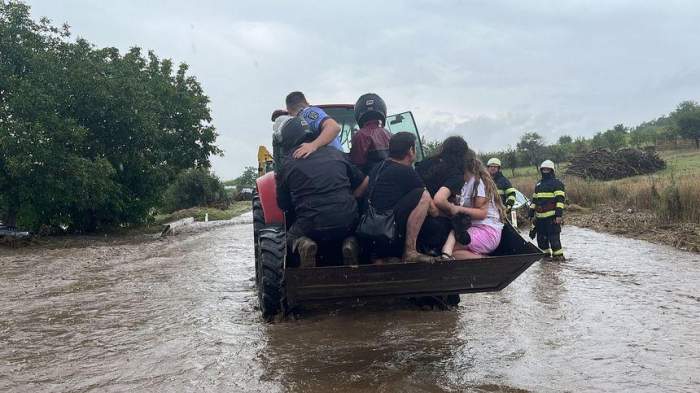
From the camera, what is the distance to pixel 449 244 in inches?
193

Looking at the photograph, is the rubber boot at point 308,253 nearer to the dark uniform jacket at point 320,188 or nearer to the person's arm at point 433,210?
the dark uniform jacket at point 320,188

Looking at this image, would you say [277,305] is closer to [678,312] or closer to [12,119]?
[678,312]

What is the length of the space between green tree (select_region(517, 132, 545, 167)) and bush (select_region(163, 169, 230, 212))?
998 inches

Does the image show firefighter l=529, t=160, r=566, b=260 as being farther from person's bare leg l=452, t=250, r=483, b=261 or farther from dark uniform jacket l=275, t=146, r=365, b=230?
dark uniform jacket l=275, t=146, r=365, b=230

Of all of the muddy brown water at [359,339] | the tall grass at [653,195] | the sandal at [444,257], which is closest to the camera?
the muddy brown water at [359,339]

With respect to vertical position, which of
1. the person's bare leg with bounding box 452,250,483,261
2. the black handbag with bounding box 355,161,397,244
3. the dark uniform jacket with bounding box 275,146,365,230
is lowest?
the person's bare leg with bounding box 452,250,483,261

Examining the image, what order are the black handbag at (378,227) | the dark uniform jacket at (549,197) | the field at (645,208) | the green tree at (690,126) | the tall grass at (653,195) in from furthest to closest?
the green tree at (690,126), the tall grass at (653,195), the field at (645,208), the dark uniform jacket at (549,197), the black handbag at (378,227)

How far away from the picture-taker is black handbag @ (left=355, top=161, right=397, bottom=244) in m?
4.71

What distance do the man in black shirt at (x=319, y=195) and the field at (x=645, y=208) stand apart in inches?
349

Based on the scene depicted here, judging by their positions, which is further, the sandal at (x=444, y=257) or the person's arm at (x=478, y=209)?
the person's arm at (x=478, y=209)

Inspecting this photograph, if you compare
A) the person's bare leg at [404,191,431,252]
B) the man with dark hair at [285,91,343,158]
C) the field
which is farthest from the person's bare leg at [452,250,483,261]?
the field

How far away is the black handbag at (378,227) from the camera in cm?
471

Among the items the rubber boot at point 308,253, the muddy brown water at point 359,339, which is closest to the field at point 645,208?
the muddy brown water at point 359,339

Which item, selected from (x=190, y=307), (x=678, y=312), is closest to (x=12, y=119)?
(x=190, y=307)
